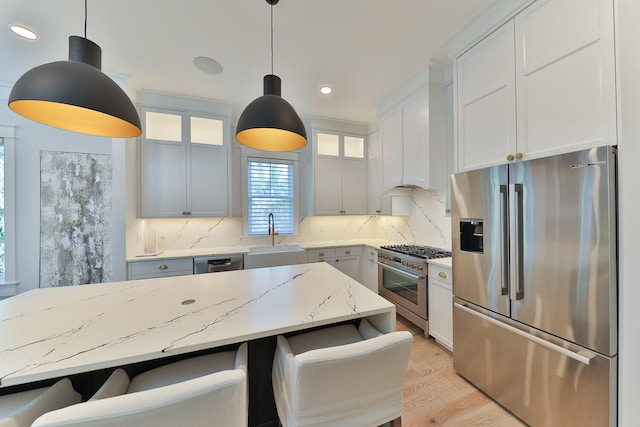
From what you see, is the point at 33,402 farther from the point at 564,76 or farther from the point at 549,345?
the point at 564,76

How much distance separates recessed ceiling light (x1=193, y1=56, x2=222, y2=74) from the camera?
7.43 ft

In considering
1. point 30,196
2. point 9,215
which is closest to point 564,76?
point 30,196

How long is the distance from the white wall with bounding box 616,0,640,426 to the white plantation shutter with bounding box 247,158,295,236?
324 centimetres

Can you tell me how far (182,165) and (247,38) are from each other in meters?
1.77

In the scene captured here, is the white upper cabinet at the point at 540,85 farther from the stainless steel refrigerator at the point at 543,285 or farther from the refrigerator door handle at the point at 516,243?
the refrigerator door handle at the point at 516,243

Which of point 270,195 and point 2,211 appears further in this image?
point 270,195

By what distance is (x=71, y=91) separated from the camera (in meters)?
0.95

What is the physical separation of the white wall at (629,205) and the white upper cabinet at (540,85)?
0.04 metres

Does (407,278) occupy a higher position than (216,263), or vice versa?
(216,263)

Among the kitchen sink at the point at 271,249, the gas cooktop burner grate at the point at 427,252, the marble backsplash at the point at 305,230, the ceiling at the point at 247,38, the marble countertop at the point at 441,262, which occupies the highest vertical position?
the ceiling at the point at 247,38

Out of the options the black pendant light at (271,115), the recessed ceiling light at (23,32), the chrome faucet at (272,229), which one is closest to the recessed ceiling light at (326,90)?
the black pendant light at (271,115)

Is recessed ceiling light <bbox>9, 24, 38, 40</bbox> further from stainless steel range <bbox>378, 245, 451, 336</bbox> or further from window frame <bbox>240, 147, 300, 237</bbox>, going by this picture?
stainless steel range <bbox>378, 245, 451, 336</bbox>

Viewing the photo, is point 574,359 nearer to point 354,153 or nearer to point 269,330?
point 269,330

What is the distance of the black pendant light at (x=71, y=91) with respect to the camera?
0.94m
